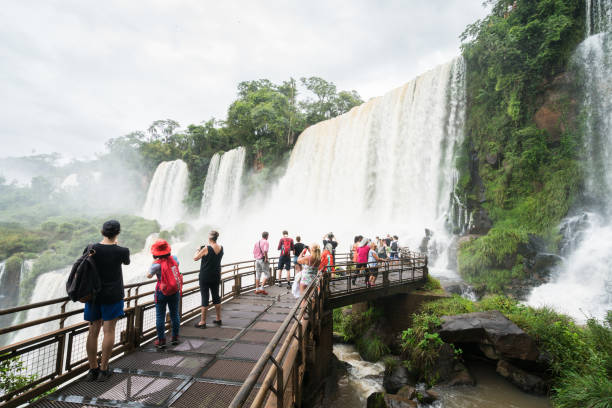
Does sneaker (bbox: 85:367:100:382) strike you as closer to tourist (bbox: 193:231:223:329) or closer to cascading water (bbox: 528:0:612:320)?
tourist (bbox: 193:231:223:329)

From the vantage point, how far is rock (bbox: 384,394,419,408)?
536 centimetres

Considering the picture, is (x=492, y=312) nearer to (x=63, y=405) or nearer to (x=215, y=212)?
(x=63, y=405)

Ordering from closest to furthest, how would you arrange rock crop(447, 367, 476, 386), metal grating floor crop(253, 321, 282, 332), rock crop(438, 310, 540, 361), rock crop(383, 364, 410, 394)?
metal grating floor crop(253, 321, 282, 332) < rock crop(438, 310, 540, 361) < rock crop(447, 367, 476, 386) < rock crop(383, 364, 410, 394)

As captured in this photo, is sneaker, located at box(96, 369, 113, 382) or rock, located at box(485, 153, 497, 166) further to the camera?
rock, located at box(485, 153, 497, 166)

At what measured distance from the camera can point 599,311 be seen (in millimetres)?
9391

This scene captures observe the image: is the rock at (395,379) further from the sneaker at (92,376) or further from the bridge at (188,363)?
the sneaker at (92,376)

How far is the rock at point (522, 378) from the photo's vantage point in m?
5.93

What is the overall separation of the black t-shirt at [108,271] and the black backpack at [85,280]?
0.07 meters

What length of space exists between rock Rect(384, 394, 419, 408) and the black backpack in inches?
218

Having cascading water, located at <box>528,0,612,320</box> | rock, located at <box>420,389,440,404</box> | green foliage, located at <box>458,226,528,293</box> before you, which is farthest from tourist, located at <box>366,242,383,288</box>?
cascading water, located at <box>528,0,612,320</box>

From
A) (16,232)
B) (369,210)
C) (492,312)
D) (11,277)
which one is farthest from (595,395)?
(16,232)

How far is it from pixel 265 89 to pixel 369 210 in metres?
27.7

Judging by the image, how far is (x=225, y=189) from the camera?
36531mm

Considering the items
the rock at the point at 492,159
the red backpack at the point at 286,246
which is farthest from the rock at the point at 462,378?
the rock at the point at 492,159
